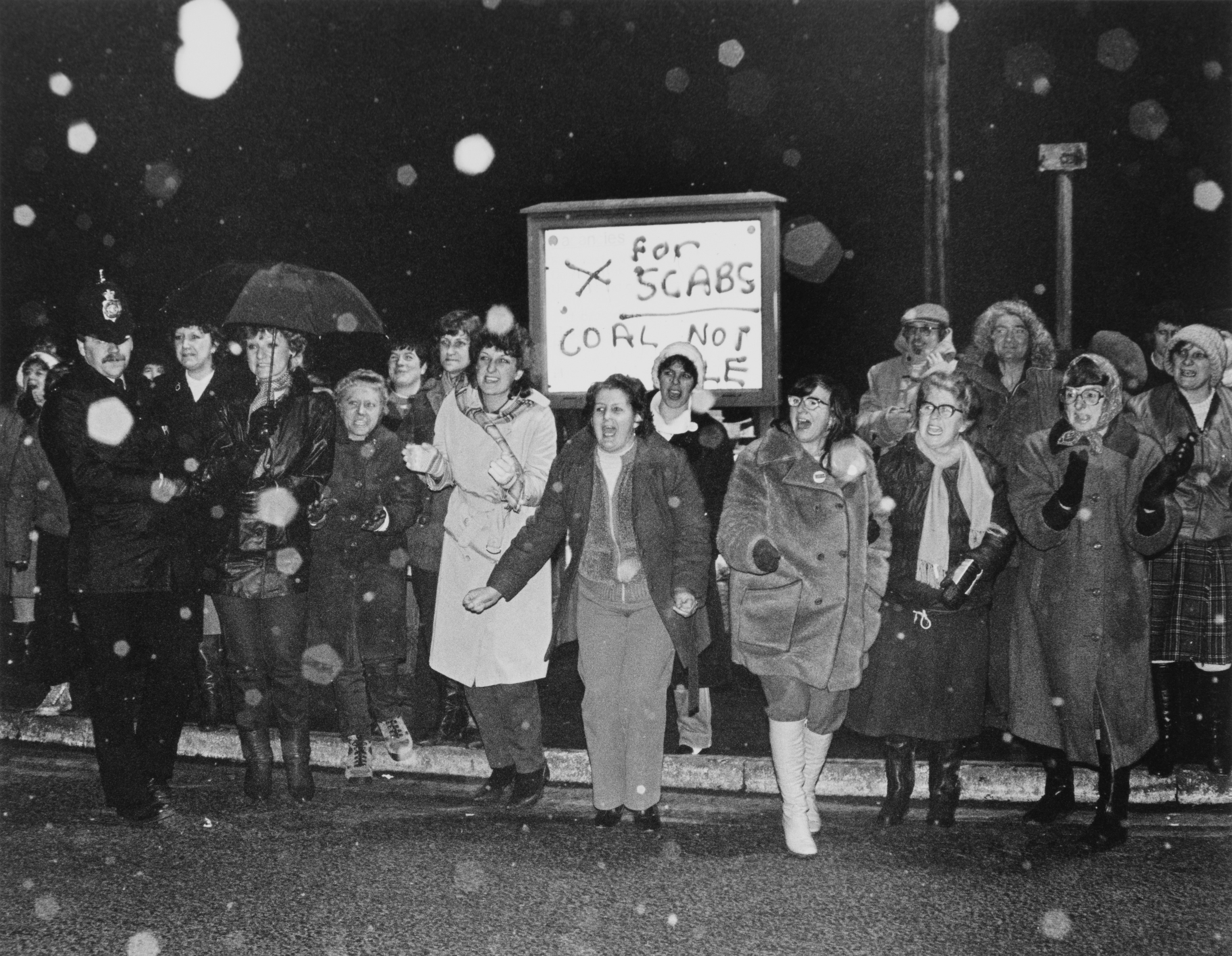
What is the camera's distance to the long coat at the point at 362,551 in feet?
20.5

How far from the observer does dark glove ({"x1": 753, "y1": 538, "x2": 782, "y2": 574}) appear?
5.21 m

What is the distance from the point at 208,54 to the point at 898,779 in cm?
1130

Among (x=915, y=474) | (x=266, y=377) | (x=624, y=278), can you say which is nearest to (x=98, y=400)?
(x=266, y=377)

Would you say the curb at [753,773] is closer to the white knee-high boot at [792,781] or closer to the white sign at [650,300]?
the white knee-high boot at [792,781]

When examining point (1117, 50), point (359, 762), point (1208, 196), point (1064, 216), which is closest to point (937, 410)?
point (1064, 216)

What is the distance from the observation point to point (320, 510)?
6191 mm

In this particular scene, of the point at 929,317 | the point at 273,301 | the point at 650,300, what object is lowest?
the point at 929,317

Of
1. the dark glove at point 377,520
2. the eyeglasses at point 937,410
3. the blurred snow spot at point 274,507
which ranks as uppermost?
the eyeglasses at point 937,410

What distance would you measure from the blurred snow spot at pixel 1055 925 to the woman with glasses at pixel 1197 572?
72.2 inches

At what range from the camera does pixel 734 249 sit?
9.10 m

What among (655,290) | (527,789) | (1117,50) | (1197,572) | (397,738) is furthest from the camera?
(1117,50)

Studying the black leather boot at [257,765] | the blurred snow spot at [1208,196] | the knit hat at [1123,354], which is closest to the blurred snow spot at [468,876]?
the black leather boot at [257,765]

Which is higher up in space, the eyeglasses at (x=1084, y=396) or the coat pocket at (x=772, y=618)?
the eyeglasses at (x=1084, y=396)

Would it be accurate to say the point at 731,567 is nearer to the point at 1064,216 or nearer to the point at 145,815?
the point at 145,815
